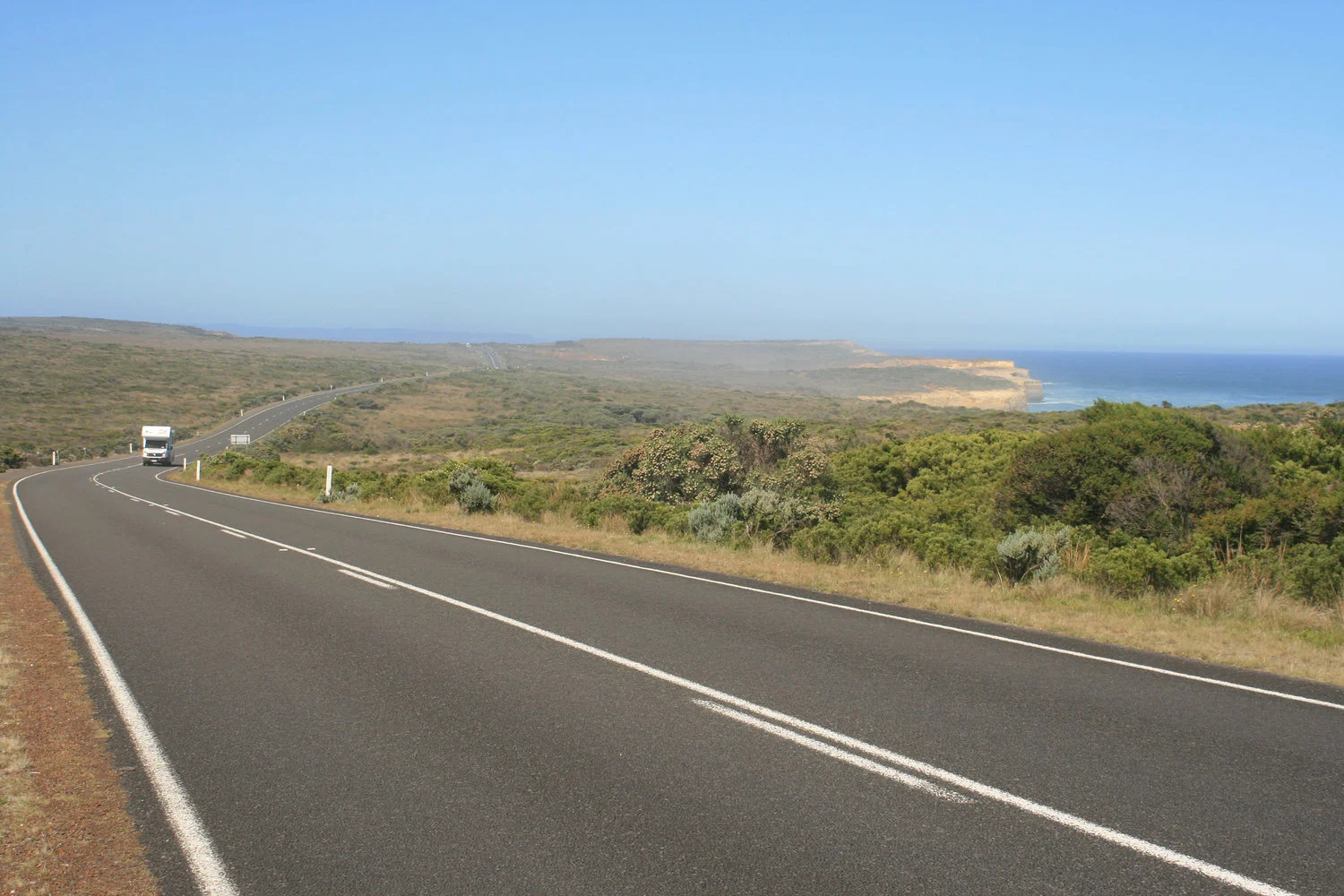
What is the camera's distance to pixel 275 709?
6.46 meters

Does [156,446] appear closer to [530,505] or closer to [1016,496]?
[530,505]

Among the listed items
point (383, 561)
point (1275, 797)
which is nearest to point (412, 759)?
point (1275, 797)

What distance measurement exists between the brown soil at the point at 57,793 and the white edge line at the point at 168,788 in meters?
0.17

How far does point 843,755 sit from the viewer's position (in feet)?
17.7

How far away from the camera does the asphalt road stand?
4.11m

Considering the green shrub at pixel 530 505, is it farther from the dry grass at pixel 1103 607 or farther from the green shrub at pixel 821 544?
the green shrub at pixel 821 544

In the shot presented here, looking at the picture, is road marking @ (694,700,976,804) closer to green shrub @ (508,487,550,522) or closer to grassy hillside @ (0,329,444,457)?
green shrub @ (508,487,550,522)

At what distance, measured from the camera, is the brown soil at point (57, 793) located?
159 inches

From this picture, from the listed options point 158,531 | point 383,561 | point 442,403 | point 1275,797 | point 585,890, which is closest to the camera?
point 585,890

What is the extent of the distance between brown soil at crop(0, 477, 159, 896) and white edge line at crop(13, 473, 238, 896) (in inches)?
6.5

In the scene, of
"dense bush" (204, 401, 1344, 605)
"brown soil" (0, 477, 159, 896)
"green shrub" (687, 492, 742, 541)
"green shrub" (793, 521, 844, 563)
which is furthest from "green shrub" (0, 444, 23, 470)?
"brown soil" (0, 477, 159, 896)

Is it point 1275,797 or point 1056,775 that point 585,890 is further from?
point 1275,797

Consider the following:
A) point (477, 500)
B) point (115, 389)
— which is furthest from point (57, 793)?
point (115, 389)

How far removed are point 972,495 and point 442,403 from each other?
8712cm
